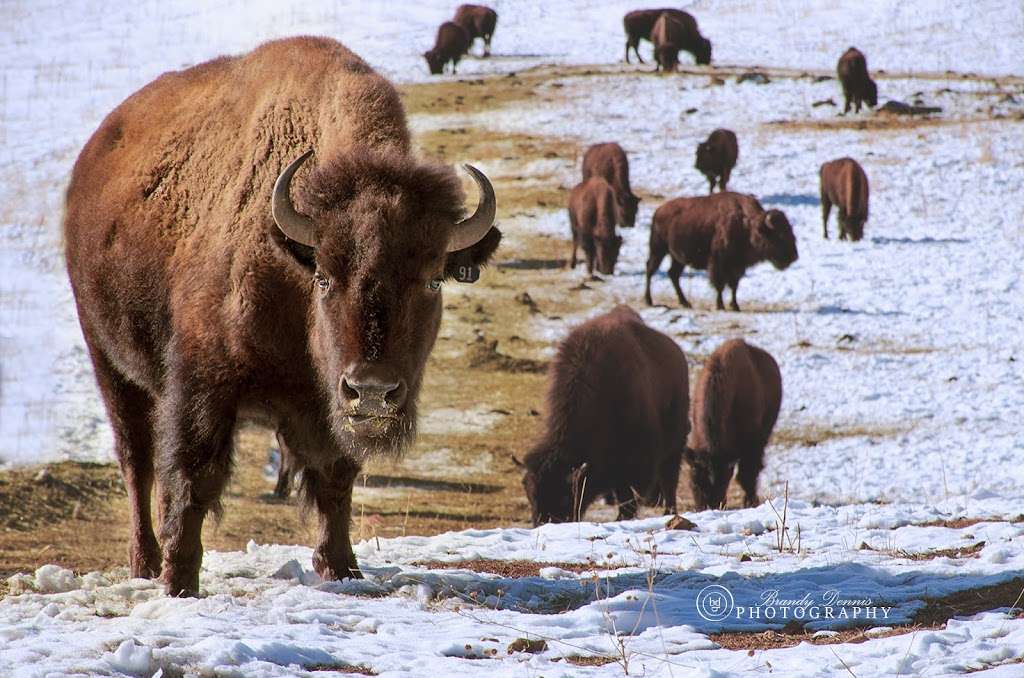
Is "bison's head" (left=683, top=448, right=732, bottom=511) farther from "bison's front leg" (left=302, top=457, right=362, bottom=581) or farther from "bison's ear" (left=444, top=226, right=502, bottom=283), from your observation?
"bison's ear" (left=444, top=226, right=502, bottom=283)

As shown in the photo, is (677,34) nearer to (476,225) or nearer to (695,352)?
(695,352)

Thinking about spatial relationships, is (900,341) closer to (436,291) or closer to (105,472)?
(105,472)

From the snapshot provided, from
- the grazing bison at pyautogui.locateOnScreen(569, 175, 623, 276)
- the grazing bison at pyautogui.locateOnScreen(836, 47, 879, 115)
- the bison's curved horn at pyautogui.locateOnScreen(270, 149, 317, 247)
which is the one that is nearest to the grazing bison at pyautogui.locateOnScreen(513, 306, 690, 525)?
the bison's curved horn at pyautogui.locateOnScreen(270, 149, 317, 247)

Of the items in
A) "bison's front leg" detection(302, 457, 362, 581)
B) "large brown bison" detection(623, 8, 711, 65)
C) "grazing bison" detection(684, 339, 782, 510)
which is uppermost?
"large brown bison" detection(623, 8, 711, 65)

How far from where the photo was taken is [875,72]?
94.0 ft

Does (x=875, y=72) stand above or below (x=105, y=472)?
above

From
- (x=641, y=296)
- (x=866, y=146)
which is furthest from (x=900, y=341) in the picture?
(x=866, y=146)

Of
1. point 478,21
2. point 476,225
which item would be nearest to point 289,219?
point 476,225

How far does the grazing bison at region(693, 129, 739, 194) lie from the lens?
77.7 feet

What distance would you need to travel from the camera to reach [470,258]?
5.05m

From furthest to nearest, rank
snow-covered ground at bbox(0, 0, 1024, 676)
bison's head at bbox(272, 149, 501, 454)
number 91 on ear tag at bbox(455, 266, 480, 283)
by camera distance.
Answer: number 91 on ear tag at bbox(455, 266, 480, 283) < bison's head at bbox(272, 149, 501, 454) < snow-covered ground at bbox(0, 0, 1024, 676)

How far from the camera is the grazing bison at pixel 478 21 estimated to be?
3058 cm

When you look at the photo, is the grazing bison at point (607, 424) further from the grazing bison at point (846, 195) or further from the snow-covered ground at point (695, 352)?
the grazing bison at point (846, 195)

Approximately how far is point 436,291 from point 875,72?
2606 cm
